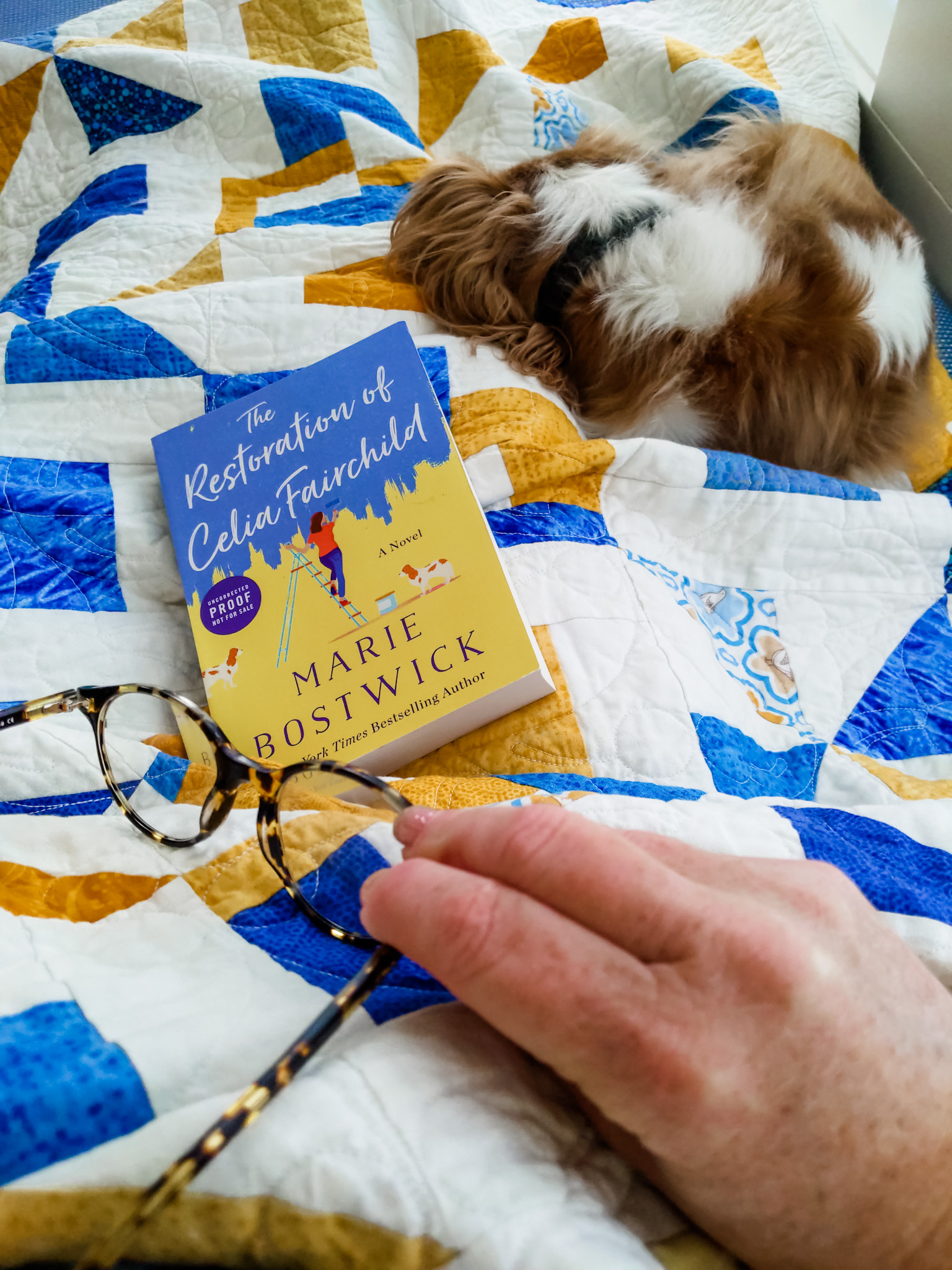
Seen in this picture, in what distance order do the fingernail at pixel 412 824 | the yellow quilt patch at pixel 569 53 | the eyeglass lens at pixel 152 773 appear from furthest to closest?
the yellow quilt patch at pixel 569 53 < the eyeglass lens at pixel 152 773 < the fingernail at pixel 412 824

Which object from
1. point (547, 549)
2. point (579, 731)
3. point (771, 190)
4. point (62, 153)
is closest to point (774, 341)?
point (771, 190)

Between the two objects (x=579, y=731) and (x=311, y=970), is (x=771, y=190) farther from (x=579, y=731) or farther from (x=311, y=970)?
(x=311, y=970)

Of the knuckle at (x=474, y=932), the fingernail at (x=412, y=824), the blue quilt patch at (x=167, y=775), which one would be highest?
the blue quilt patch at (x=167, y=775)

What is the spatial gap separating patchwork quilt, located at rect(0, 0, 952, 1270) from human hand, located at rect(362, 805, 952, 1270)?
0.06 meters

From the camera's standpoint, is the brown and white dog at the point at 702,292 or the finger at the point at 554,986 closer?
the finger at the point at 554,986

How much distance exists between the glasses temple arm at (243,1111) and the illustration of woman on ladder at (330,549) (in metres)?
0.36

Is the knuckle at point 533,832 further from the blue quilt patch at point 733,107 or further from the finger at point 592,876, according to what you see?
the blue quilt patch at point 733,107

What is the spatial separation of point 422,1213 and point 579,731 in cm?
38

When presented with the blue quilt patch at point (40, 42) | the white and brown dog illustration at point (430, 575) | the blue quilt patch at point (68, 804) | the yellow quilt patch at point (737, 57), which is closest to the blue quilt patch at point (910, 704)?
the white and brown dog illustration at point (430, 575)

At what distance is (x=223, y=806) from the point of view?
0.50m

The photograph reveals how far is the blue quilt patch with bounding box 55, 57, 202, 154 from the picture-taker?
3.65 feet

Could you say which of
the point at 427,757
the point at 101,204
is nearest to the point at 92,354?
the point at 101,204

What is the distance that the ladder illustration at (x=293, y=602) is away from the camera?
0.67 m

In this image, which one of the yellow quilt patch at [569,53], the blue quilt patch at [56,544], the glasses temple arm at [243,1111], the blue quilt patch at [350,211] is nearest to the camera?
the glasses temple arm at [243,1111]
